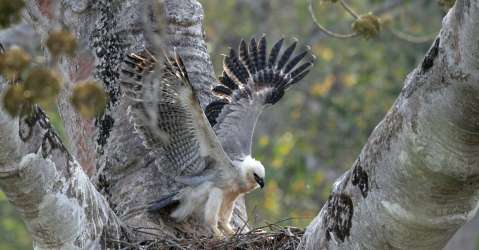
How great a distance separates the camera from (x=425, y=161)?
3787 mm

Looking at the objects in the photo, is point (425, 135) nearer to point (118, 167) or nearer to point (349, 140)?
point (118, 167)

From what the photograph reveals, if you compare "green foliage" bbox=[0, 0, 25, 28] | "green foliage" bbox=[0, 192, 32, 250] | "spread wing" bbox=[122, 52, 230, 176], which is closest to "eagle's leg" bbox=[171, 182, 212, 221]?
"spread wing" bbox=[122, 52, 230, 176]

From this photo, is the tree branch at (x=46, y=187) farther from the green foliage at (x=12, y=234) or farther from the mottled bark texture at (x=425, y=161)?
the green foliage at (x=12, y=234)

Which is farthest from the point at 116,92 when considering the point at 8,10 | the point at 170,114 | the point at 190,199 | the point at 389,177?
the point at 8,10

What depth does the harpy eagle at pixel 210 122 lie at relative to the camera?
6.14 metres

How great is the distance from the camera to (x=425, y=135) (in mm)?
3764

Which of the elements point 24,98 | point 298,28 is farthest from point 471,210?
point 298,28

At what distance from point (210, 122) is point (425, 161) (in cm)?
337

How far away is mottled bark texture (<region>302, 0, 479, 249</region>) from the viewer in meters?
3.58

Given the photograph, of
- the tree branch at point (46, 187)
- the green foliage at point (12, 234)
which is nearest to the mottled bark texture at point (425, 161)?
the tree branch at point (46, 187)

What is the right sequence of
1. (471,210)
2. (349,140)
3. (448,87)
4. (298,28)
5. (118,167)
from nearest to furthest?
(448,87) < (471,210) < (118,167) < (349,140) < (298,28)

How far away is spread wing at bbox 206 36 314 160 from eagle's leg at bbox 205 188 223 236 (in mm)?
333

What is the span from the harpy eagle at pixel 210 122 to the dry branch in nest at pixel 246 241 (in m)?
0.47

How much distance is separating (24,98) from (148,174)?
3362mm
